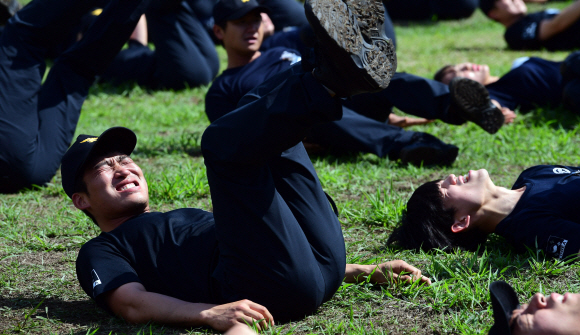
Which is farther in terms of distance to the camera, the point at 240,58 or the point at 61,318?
the point at 240,58

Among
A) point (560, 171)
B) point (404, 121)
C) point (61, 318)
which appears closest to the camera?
point (61, 318)

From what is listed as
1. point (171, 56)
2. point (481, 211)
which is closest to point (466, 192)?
point (481, 211)

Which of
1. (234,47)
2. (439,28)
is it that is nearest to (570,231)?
(234,47)

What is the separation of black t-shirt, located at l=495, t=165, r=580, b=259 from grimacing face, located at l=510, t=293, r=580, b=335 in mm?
854

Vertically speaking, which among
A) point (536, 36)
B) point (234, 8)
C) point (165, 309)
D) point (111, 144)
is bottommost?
point (536, 36)

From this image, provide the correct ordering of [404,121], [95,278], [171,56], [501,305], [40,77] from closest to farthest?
[501,305]
[95,278]
[40,77]
[404,121]
[171,56]

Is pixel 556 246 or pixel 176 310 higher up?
pixel 176 310

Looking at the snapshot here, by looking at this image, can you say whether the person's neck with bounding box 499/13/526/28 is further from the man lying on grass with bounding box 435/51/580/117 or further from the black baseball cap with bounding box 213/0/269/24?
the black baseball cap with bounding box 213/0/269/24

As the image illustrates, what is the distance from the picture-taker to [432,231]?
312 centimetres

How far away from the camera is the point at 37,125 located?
431cm

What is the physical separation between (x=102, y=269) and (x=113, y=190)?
501mm

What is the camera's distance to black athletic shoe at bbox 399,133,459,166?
14.5 feet

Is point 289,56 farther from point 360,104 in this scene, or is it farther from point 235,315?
point 235,315

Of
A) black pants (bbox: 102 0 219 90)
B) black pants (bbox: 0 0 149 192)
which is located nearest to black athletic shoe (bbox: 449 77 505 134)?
black pants (bbox: 0 0 149 192)
